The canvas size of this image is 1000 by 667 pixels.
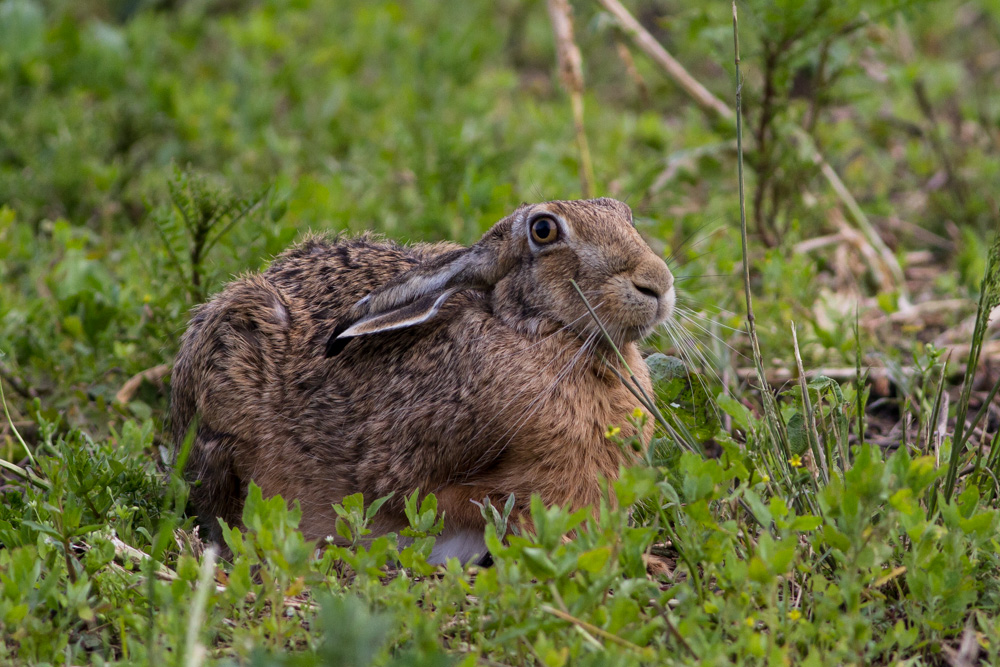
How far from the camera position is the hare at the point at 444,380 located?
12.6ft

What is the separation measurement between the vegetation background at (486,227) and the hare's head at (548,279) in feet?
0.93

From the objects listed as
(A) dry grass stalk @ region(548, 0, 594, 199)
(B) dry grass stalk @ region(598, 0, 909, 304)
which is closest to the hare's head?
(A) dry grass stalk @ region(548, 0, 594, 199)

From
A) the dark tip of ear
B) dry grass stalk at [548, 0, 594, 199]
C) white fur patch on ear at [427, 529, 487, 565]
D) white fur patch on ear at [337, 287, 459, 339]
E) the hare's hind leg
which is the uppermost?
dry grass stalk at [548, 0, 594, 199]

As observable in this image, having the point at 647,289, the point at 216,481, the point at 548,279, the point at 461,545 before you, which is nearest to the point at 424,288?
the point at 548,279

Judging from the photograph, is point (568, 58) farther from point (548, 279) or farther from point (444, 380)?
point (444, 380)

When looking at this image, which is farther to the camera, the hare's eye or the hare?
the hare's eye

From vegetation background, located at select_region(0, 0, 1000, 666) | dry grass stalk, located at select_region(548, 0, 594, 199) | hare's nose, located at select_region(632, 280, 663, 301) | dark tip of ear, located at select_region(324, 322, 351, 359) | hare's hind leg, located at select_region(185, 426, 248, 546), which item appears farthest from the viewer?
dry grass stalk, located at select_region(548, 0, 594, 199)

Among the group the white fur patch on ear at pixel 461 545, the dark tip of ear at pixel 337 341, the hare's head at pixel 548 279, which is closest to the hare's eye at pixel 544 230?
the hare's head at pixel 548 279

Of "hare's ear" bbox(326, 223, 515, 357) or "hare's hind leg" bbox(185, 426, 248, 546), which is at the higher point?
"hare's ear" bbox(326, 223, 515, 357)

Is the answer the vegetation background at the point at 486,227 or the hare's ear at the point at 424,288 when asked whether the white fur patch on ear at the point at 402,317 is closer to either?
the hare's ear at the point at 424,288

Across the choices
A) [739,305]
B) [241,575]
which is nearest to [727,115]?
[739,305]

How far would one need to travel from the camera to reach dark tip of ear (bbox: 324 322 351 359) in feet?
12.8

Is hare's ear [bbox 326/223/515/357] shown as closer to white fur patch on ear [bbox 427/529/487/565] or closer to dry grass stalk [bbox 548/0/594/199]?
white fur patch on ear [bbox 427/529/487/565]

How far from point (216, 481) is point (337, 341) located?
2.57 feet
